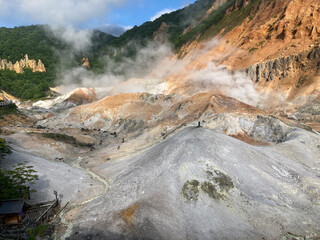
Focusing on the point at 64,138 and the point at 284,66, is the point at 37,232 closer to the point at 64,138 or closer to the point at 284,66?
the point at 64,138

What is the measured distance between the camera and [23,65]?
136 m

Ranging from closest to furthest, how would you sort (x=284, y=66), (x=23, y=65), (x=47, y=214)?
(x=47, y=214) → (x=284, y=66) → (x=23, y=65)

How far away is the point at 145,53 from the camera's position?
5522 inches

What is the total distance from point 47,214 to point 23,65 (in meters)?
139

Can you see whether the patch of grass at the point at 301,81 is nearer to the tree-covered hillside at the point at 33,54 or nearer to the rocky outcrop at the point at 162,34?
the rocky outcrop at the point at 162,34

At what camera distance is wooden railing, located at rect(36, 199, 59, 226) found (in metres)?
17.8

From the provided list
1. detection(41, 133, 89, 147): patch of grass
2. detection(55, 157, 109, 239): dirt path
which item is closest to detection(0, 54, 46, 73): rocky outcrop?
detection(41, 133, 89, 147): patch of grass

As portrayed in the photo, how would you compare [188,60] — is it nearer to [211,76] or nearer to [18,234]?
[211,76]

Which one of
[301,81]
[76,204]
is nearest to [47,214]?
[76,204]

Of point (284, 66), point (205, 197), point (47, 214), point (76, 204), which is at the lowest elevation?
point (76, 204)

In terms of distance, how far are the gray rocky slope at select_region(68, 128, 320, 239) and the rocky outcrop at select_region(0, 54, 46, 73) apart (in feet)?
428

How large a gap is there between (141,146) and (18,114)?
152 ft

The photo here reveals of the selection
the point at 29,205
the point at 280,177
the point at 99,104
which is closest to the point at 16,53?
the point at 99,104

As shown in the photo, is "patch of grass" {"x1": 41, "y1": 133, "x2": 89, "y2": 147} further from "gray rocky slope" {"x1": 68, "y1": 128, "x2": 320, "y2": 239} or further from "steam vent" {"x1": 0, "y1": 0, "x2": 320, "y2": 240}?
"gray rocky slope" {"x1": 68, "y1": 128, "x2": 320, "y2": 239}
